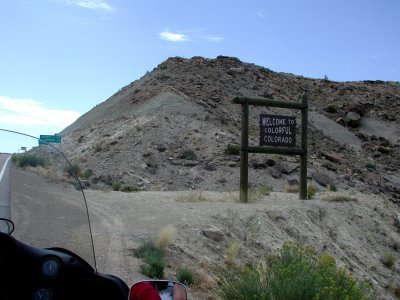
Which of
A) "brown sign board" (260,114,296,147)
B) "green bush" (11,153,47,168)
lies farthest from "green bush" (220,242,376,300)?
"brown sign board" (260,114,296,147)

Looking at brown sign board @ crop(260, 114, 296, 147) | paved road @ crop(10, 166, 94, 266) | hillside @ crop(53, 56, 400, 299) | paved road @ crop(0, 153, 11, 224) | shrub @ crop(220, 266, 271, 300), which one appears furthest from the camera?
brown sign board @ crop(260, 114, 296, 147)

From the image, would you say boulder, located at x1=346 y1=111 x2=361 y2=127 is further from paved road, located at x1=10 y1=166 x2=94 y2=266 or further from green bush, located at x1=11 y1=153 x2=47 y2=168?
green bush, located at x1=11 y1=153 x2=47 y2=168

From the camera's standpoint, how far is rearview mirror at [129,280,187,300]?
10.7 feet

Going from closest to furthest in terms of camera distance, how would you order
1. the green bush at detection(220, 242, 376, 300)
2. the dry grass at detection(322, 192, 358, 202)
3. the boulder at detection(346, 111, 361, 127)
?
the green bush at detection(220, 242, 376, 300), the dry grass at detection(322, 192, 358, 202), the boulder at detection(346, 111, 361, 127)

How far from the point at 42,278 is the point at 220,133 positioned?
37.0 m

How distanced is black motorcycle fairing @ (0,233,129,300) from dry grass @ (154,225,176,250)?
22.2 ft

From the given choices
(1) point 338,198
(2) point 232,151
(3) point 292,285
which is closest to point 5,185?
(3) point 292,285

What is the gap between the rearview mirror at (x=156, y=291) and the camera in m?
3.25

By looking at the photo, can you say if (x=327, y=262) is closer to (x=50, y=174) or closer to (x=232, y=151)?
(x=50, y=174)

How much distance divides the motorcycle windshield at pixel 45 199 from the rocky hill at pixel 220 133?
23.6 m

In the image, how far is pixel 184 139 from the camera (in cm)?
3850

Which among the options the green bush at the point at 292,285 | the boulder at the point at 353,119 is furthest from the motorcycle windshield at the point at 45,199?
the boulder at the point at 353,119

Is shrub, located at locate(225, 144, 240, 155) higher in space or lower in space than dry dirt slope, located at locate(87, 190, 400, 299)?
higher

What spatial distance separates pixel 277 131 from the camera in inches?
696
